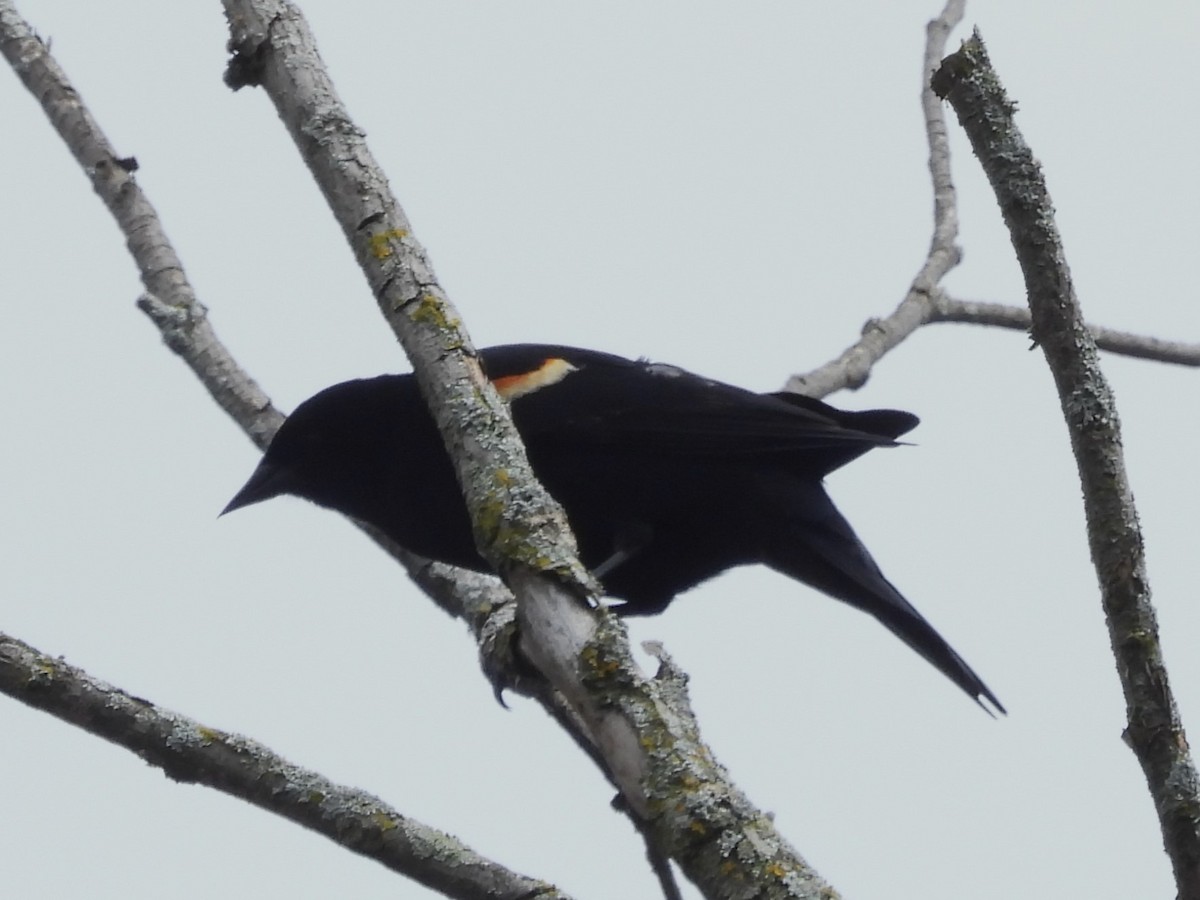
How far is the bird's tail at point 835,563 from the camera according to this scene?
3.99 meters

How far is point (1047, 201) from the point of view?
186 cm

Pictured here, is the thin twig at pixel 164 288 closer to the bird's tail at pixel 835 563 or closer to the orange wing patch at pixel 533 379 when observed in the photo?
the orange wing patch at pixel 533 379

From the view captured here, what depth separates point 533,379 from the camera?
13.6 ft

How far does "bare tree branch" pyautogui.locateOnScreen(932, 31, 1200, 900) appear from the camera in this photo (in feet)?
5.69

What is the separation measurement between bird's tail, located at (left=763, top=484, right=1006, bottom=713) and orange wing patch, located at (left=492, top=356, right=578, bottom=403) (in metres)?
0.70

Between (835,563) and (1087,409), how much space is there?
228cm

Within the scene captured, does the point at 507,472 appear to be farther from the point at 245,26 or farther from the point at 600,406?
the point at 600,406

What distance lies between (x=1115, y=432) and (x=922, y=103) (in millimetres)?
2815

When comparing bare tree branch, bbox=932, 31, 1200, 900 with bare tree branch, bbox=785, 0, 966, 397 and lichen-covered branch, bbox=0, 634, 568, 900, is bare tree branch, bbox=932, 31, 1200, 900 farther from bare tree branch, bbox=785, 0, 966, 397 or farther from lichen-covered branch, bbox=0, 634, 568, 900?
bare tree branch, bbox=785, 0, 966, 397

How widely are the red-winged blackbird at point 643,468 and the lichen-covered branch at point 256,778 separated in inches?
69.4

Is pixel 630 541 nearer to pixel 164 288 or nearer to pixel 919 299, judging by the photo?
pixel 919 299

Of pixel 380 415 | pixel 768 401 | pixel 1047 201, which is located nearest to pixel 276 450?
pixel 380 415

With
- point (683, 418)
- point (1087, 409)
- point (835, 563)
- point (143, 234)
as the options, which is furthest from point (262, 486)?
point (1087, 409)

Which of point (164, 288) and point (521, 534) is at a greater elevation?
point (164, 288)
